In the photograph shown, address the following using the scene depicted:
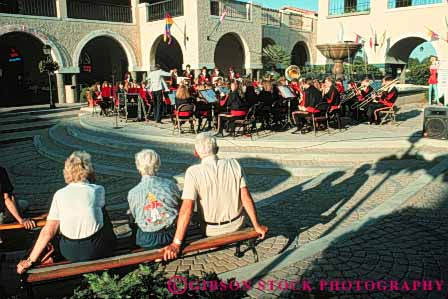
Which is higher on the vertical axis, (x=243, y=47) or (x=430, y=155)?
(x=243, y=47)

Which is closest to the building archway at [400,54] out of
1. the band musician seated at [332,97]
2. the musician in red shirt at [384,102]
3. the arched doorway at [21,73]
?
the musician in red shirt at [384,102]

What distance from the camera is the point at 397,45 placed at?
27766 mm

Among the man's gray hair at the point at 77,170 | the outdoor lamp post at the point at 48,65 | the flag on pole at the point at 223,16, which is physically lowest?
the man's gray hair at the point at 77,170

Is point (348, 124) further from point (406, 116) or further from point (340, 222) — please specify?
point (340, 222)

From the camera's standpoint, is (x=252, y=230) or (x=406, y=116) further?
(x=406, y=116)

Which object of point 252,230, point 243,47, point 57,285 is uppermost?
point 243,47

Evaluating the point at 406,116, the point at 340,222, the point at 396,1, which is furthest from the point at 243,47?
the point at 340,222

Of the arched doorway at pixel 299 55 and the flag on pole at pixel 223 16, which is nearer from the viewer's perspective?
the flag on pole at pixel 223 16

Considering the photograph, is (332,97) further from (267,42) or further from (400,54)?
(400,54)

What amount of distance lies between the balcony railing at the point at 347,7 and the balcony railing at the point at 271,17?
402cm

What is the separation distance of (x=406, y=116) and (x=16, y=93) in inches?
908

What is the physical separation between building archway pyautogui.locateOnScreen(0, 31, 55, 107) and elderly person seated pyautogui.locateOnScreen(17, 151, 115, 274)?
2424 cm

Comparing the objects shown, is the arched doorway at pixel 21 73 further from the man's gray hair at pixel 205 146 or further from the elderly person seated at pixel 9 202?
the man's gray hair at pixel 205 146

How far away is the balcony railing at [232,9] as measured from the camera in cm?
2408
